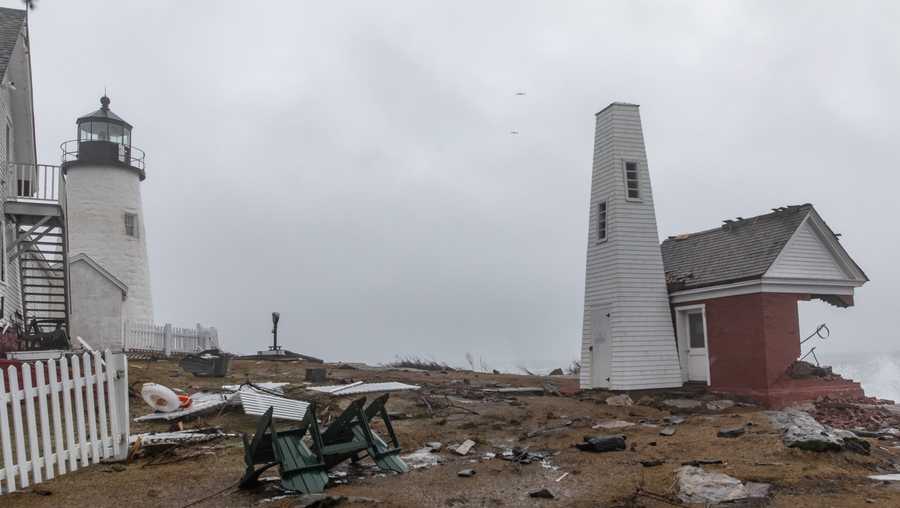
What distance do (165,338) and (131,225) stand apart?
583cm

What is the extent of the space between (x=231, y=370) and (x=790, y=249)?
643 inches

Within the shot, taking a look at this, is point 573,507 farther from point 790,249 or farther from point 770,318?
point 790,249

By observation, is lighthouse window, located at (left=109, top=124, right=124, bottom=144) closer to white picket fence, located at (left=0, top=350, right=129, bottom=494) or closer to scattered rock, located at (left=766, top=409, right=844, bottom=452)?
white picket fence, located at (left=0, top=350, right=129, bottom=494)

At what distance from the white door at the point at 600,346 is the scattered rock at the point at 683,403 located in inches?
78.1

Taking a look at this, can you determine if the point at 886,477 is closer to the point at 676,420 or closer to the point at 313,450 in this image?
the point at 676,420

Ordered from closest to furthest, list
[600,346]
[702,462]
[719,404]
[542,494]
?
[542,494] < [702,462] < [719,404] < [600,346]

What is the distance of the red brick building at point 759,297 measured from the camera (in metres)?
16.7

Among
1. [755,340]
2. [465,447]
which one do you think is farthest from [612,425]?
[755,340]

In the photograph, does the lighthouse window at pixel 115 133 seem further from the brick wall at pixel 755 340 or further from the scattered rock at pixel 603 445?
the scattered rock at pixel 603 445

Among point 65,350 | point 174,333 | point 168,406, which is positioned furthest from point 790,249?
point 174,333

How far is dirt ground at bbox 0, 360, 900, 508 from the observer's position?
7387mm

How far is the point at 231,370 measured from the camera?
2192 cm

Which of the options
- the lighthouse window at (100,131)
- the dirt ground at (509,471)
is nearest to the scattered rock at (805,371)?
the dirt ground at (509,471)

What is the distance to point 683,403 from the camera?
16.7 metres
